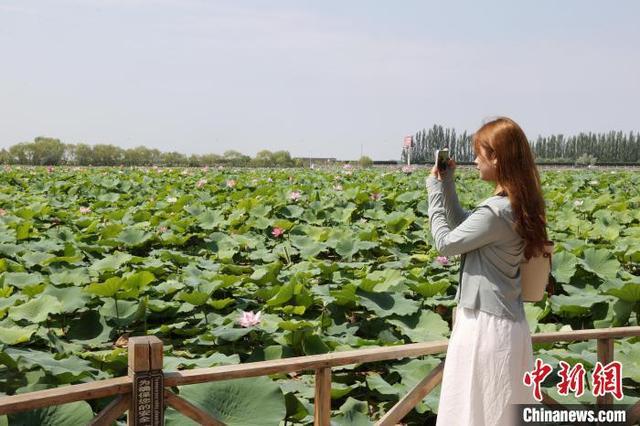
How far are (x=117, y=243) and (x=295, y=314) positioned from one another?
2.48m

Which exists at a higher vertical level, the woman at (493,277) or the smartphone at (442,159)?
the smartphone at (442,159)

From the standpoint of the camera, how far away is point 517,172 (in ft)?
6.26

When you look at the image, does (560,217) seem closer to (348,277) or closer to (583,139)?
(348,277)

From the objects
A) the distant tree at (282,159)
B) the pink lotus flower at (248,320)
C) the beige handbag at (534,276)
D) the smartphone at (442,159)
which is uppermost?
the distant tree at (282,159)

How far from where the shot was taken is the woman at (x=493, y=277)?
1.92 metres

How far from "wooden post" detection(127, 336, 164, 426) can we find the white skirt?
0.93 m

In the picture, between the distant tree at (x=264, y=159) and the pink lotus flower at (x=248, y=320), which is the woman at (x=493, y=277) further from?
the distant tree at (x=264, y=159)

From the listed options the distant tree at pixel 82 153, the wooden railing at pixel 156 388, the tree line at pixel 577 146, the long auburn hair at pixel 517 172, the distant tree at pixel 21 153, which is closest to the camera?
the wooden railing at pixel 156 388

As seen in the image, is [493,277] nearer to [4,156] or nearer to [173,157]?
[4,156]

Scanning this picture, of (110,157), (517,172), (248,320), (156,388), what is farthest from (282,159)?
(156,388)

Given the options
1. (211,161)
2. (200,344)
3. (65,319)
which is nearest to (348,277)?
(200,344)

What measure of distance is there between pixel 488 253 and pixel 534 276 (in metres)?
0.20

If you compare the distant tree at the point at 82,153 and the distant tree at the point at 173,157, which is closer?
the distant tree at the point at 82,153

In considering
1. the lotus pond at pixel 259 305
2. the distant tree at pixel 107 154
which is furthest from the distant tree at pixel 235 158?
the lotus pond at pixel 259 305
